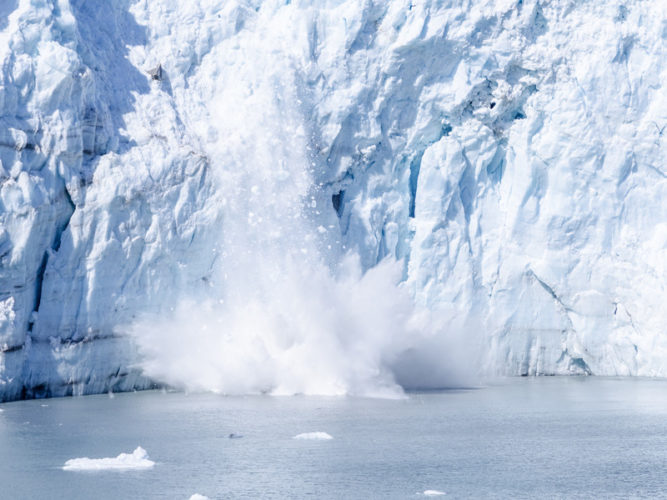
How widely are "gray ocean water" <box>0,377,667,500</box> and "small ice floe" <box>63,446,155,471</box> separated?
160 millimetres

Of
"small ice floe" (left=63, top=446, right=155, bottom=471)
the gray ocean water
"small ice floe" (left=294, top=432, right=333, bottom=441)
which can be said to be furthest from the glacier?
"small ice floe" (left=63, top=446, right=155, bottom=471)

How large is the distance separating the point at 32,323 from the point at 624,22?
34.2 ft

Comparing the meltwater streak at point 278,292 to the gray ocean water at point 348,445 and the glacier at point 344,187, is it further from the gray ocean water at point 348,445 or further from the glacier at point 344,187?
the gray ocean water at point 348,445

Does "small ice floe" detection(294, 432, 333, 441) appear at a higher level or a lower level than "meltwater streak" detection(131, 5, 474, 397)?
lower

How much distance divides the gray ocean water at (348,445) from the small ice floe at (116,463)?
0.16 metres

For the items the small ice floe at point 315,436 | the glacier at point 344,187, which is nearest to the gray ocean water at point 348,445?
the small ice floe at point 315,436

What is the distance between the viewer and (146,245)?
661 inches

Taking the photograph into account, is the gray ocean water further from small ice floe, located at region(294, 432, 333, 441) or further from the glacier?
the glacier

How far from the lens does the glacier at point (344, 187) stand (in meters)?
16.4

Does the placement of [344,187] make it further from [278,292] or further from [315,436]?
[315,436]

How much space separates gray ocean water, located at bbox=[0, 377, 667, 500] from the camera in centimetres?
1024

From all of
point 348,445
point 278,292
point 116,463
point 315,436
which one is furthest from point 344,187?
point 116,463

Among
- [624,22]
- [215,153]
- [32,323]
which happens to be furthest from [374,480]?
[624,22]

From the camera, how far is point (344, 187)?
1902cm
